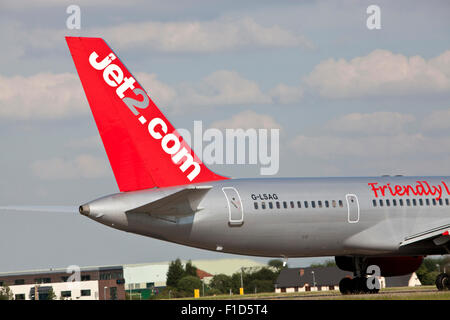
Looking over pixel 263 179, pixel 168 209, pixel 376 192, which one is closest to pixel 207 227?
pixel 168 209

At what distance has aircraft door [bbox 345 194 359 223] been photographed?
112 ft

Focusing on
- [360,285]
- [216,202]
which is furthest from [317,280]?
[216,202]

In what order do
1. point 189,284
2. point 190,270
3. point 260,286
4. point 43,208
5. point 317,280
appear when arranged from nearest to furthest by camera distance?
point 43,208
point 190,270
point 189,284
point 260,286
point 317,280

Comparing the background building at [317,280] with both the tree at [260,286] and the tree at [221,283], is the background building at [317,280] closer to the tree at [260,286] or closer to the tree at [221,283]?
the tree at [260,286]

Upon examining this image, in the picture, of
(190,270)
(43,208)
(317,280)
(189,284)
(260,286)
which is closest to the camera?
(43,208)

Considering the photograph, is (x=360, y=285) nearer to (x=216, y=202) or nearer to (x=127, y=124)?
(x=216, y=202)

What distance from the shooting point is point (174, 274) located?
1853 inches

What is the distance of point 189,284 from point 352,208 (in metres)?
16.9

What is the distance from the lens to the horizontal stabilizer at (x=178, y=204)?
94.5ft

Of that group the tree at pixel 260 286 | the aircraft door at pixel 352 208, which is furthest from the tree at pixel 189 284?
the aircraft door at pixel 352 208

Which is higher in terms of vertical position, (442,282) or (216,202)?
(216,202)

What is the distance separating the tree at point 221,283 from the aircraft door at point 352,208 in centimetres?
870

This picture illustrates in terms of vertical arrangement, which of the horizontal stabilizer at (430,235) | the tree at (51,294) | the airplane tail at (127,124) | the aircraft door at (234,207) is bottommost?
the tree at (51,294)

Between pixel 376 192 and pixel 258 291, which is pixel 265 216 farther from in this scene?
pixel 258 291
